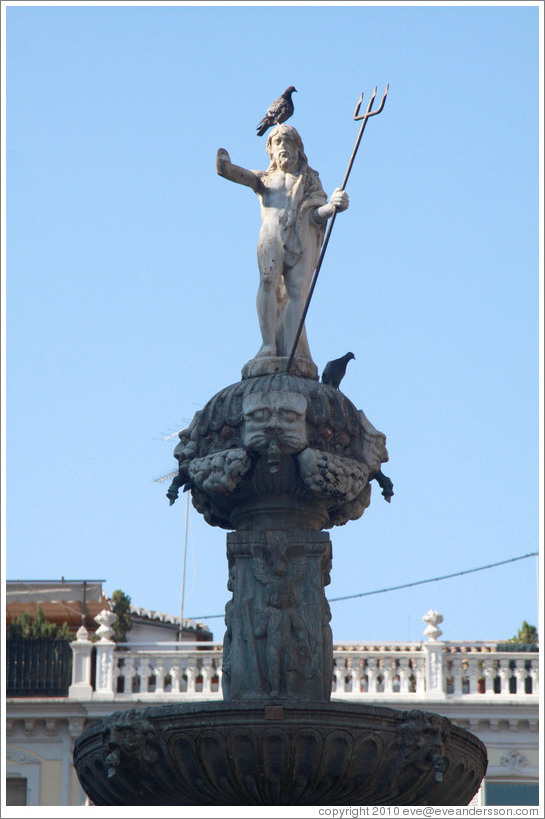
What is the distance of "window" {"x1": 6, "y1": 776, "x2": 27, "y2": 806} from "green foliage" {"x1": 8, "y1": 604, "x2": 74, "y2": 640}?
9.06 feet

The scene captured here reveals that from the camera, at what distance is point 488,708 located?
31.3 m

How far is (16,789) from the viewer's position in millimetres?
32281

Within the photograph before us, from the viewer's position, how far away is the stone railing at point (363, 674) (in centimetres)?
3106

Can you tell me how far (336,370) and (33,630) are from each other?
21.5m

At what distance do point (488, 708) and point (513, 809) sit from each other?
19.1m

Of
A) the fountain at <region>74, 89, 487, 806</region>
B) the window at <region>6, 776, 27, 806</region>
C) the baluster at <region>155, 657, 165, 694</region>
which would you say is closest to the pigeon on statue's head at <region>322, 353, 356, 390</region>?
the fountain at <region>74, 89, 487, 806</region>

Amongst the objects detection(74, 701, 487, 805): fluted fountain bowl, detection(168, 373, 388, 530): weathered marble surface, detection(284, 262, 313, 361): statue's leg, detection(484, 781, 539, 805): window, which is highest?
detection(284, 262, 313, 361): statue's leg

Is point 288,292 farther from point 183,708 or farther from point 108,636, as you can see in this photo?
point 108,636

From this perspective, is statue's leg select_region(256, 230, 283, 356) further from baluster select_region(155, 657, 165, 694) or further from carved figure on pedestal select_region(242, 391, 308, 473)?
baluster select_region(155, 657, 165, 694)

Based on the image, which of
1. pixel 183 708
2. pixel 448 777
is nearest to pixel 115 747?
pixel 183 708

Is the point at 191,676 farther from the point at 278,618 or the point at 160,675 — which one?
the point at 278,618

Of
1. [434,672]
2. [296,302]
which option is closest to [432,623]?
[434,672]

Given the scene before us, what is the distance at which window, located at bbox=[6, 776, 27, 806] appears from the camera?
32219 mm

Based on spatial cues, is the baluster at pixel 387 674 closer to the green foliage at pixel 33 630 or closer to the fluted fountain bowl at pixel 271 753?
the green foliage at pixel 33 630
